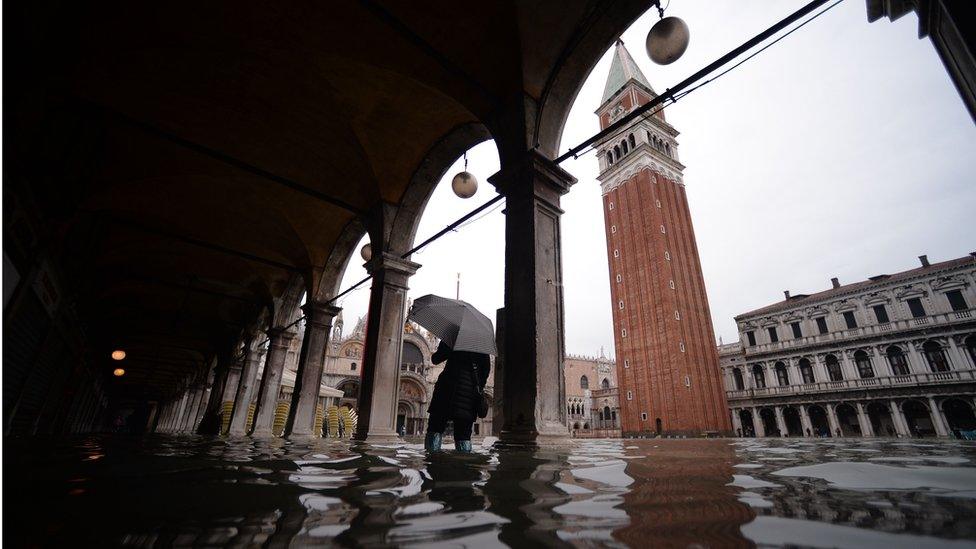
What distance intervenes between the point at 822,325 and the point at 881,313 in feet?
11.0

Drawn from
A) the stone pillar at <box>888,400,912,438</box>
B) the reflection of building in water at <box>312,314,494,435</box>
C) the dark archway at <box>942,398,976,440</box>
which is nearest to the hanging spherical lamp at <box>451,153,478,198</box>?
the reflection of building in water at <box>312,314,494,435</box>

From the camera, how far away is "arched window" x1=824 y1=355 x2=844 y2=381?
2882 cm

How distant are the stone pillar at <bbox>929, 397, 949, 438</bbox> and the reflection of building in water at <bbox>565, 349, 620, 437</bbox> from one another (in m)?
22.1

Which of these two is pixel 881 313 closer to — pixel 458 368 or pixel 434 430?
pixel 458 368

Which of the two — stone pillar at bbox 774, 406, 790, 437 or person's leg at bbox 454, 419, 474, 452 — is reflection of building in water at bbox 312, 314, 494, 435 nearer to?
stone pillar at bbox 774, 406, 790, 437

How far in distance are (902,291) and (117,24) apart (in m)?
38.6

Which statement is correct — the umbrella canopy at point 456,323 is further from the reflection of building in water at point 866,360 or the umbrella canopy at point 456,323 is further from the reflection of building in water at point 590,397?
the reflection of building in water at point 590,397

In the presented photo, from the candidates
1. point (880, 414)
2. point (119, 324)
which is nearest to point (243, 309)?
point (119, 324)

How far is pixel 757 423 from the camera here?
31688 mm

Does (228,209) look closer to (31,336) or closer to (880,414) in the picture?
(31,336)

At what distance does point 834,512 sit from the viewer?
3.71ft

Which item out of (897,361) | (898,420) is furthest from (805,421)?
(897,361)

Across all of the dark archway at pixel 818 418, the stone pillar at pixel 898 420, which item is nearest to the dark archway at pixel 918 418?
the stone pillar at pixel 898 420

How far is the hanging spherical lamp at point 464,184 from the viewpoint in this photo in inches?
255
